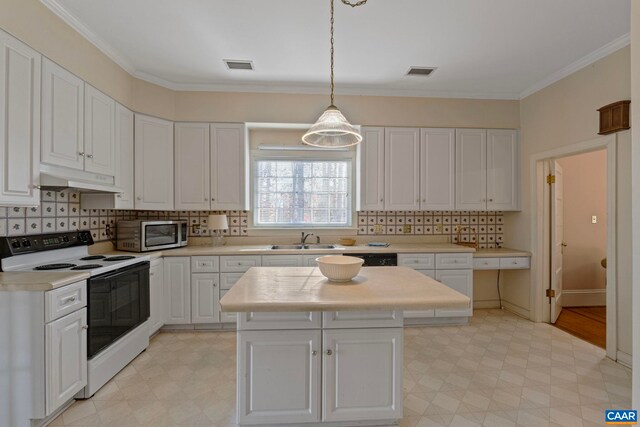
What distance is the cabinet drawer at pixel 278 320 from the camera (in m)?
1.60

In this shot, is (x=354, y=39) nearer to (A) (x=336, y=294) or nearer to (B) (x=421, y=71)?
(B) (x=421, y=71)

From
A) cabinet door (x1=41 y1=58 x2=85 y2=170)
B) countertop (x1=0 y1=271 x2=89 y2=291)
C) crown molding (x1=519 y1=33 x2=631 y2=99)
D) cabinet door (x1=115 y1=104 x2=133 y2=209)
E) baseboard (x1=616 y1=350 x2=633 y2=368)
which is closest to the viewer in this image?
countertop (x1=0 y1=271 x2=89 y2=291)

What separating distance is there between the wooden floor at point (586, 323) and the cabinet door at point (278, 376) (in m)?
3.06

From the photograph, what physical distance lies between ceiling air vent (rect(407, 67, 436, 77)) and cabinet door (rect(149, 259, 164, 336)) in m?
3.34

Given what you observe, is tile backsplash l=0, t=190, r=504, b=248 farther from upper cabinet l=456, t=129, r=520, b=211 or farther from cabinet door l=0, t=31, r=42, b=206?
cabinet door l=0, t=31, r=42, b=206

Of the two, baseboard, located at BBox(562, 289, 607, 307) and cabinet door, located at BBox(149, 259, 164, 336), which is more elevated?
cabinet door, located at BBox(149, 259, 164, 336)

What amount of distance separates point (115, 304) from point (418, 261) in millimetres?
2942

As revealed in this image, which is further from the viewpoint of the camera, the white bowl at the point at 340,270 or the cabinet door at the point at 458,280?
the cabinet door at the point at 458,280

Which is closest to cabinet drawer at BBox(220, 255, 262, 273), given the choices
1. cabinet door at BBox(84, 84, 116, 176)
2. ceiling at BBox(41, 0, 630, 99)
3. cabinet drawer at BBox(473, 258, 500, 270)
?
cabinet door at BBox(84, 84, 116, 176)

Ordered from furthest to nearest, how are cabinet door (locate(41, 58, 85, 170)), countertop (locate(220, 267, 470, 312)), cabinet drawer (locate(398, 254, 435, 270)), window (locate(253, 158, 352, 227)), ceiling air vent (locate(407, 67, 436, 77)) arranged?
window (locate(253, 158, 352, 227))
cabinet drawer (locate(398, 254, 435, 270))
ceiling air vent (locate(407, 67, 436, 77))
cabinet door (locate(41, 58, 85, 170))
countertop (locate(220, 267, 470, 312))

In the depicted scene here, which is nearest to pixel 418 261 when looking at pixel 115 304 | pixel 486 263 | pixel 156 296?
pixel 486 263

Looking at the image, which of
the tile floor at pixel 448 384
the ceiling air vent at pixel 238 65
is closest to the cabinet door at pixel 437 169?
the tile floor at pixel 448 384

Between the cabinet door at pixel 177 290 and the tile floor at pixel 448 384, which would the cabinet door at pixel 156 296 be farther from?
the tile floor at pixel 448 384

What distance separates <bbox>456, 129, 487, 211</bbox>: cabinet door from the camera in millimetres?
3721
